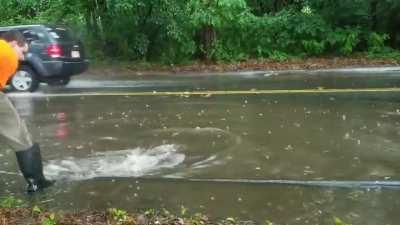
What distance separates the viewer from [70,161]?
789 centimetres

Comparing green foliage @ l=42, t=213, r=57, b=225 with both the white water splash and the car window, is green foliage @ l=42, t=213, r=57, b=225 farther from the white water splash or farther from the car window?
the car window

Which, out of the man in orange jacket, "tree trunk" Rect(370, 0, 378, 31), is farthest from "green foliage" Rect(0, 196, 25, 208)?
"tree trunk" Rect(370, 0, 378, 31)

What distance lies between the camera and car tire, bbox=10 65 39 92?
14320 mm

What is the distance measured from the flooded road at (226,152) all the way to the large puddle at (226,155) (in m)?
0.01

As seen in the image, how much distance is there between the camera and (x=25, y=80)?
14359 millimetres

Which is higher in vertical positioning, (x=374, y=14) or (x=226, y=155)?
(x=374, y=14)

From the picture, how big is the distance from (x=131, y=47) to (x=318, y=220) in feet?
50.6

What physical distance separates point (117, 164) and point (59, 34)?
25.4 feet

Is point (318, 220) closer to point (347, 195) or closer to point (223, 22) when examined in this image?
point (347, 195)

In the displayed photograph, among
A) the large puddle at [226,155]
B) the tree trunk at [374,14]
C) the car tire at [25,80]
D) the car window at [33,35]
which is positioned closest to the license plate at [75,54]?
the car window at [33,35]

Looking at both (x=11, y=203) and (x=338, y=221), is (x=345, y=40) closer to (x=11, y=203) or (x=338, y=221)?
(x=338, y=221)

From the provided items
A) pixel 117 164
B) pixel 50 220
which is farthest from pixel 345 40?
pixel 50 220

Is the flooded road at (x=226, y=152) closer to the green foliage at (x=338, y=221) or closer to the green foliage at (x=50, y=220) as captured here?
the green foliage at (x=338, y=221)

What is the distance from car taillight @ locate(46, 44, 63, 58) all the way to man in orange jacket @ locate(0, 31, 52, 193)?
771cm
